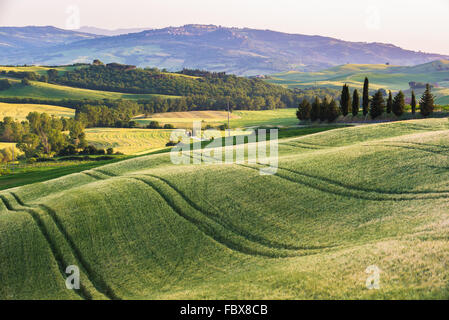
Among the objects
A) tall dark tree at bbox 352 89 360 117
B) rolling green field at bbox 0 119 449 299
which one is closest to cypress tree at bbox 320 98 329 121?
tall dark tree at bbox 352 89 360 117

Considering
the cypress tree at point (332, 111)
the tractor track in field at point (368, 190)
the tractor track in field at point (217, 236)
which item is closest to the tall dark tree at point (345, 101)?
the cypress tree at point (332, 111)

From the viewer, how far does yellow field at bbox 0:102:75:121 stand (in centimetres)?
14750

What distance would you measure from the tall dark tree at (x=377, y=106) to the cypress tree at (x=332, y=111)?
9342 millimetres

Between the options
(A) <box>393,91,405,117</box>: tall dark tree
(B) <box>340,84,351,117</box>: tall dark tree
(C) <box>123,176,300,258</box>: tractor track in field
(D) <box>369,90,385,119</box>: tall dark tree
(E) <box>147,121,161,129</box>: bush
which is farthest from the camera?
(E) <box>147,121,161,129</box>: bush

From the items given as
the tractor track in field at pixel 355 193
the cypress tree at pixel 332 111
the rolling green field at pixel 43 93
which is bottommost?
the tractor track in field at pixel 355 193

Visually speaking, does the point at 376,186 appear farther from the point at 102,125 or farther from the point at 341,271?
the point at 102,125

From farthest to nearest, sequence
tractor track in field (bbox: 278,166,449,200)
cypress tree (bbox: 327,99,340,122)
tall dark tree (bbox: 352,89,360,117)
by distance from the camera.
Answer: cypress tree (bbox: 327,99,340,122) < tall dark tree (bbox: 352,89,360,117) < tractor track in field (bbox: 278,166,449,200)

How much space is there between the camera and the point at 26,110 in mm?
156750

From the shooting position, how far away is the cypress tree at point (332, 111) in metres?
84.5

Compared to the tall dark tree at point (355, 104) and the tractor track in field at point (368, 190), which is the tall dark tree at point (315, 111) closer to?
the tall dark tree at point (355, 104)

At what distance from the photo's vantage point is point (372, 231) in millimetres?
20891

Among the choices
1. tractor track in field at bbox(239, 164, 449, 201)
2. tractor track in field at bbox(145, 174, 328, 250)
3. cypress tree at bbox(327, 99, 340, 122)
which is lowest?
tractor track in field at bbox(145, 174, 328, 250)

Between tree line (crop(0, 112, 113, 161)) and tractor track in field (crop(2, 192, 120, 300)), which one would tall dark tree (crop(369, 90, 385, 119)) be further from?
tractor track in field (crop(2, 192, 120, 300))
